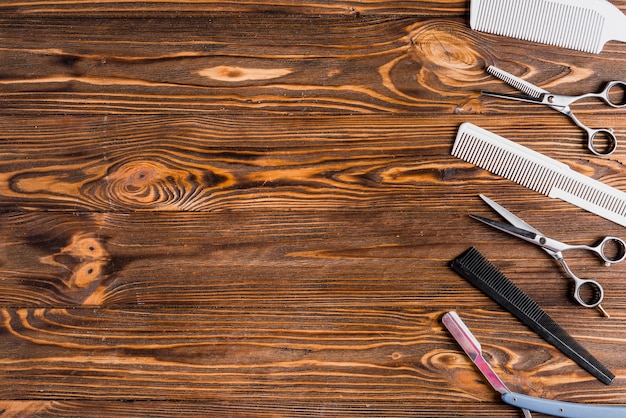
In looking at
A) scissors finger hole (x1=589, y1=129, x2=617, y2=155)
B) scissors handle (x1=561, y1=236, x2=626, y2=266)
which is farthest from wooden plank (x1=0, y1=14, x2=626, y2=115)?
scissors handle (x1=561, y1=236, x2=626, y2=266)

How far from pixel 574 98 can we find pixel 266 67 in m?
0.73

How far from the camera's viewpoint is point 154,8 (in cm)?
135

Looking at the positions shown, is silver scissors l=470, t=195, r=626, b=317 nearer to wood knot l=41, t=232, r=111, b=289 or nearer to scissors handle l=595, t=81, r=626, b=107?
scissors handle l=595, t=81, r=626, b=107

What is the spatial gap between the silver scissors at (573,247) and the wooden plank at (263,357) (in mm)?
91

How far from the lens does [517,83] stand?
4.31 ft

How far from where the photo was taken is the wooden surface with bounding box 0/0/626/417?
4.38ft

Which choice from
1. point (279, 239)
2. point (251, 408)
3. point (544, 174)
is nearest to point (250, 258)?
point (279, 239)

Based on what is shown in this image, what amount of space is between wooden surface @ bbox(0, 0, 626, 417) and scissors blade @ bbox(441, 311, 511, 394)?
0.03m

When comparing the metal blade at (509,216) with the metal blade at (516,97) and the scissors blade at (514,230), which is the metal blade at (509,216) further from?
the metal blade at (516,97)

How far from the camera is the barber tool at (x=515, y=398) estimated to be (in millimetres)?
1268

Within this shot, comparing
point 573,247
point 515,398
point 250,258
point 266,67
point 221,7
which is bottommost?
point 515,398

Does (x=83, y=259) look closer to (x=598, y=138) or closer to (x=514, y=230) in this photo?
(x=514, y=230)

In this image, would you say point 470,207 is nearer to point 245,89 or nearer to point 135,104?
point 245,89

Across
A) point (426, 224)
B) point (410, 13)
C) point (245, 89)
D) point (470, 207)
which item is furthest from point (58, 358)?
point (410, 13)
